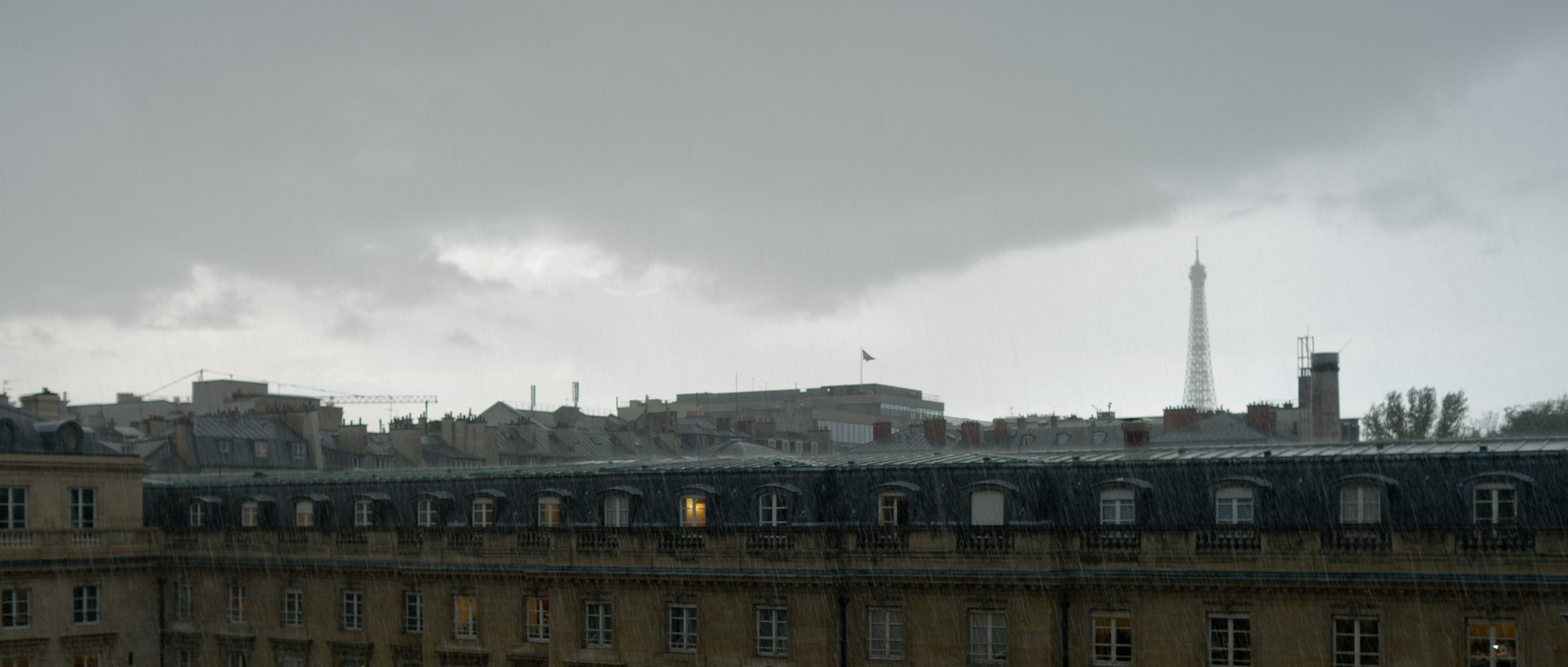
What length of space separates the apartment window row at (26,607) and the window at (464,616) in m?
16.7

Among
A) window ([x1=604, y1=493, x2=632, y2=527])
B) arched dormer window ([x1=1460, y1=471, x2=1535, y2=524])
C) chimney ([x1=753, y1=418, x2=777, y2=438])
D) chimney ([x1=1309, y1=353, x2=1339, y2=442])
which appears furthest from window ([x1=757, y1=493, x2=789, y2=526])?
chimney ([x1=753, y1=418, x2=777, y2=438])

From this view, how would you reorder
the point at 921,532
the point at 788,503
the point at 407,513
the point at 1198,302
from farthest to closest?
the point at 1198,302 < the point at 407,513 < the point at 788,503 < the point at 921,532

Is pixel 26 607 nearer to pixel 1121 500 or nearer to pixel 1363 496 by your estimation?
pixel 1121 500

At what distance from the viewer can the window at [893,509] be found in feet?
127

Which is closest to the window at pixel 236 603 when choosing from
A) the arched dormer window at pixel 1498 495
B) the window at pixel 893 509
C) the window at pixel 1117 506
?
the window at pixel 893 509

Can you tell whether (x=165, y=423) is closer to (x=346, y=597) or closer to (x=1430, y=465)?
(x=346, y=597)

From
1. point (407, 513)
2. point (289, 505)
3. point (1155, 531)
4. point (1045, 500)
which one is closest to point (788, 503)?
point (1045, 500)

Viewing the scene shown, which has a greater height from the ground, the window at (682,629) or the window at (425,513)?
the window at (425,513)

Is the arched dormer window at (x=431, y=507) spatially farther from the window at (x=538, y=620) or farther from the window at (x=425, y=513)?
the window at (x=538, y=620)

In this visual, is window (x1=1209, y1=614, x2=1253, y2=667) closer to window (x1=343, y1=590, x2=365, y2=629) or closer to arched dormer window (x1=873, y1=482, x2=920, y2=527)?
arched dormer window (x1=873, y1=482, x2=920, y2=527)

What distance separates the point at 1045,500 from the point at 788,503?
7.38m

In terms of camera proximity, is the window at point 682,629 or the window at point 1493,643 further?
the window at point 682,629

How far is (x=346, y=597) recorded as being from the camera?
48281 mm

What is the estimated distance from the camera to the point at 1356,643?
32594 mm
